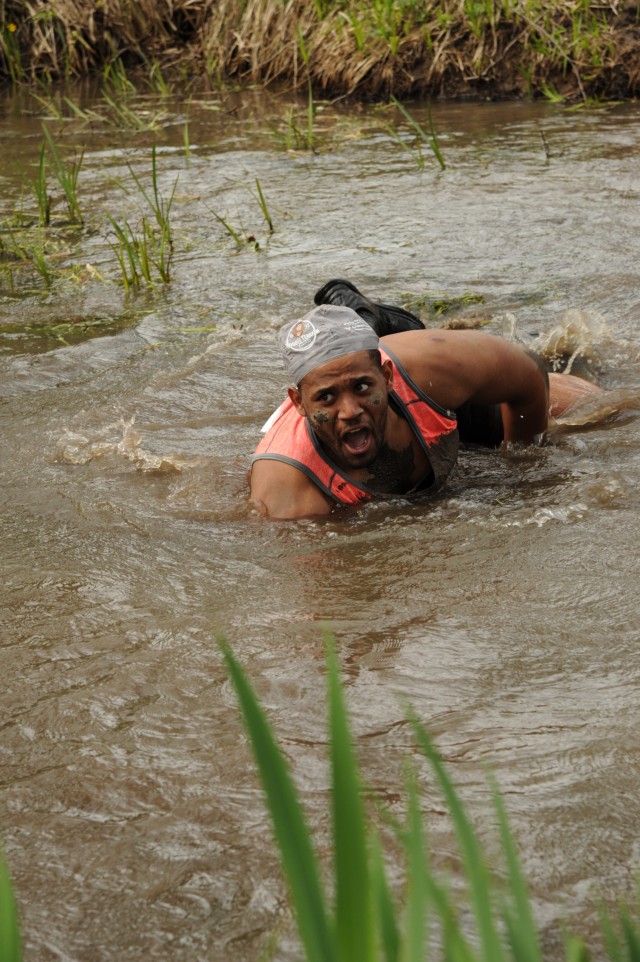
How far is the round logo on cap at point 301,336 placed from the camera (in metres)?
4.04

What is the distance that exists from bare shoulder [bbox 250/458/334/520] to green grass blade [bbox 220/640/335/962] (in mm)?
3168

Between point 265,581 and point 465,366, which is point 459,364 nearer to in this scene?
point 465,366

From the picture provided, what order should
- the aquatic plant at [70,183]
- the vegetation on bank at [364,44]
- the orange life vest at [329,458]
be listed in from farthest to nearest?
the vegetation on bank at [364,44] < the aquatic plant at [70,183] < the orange life vest at [329,458]

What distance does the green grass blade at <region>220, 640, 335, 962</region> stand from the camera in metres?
0.96

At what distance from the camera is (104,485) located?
4641 millimetres

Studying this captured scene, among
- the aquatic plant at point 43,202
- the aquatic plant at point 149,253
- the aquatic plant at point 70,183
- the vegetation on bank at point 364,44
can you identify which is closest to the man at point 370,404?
the aquatic plant at point 149,253

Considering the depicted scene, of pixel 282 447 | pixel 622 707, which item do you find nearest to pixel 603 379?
pixel 282 447

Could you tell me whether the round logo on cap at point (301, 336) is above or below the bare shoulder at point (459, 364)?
above

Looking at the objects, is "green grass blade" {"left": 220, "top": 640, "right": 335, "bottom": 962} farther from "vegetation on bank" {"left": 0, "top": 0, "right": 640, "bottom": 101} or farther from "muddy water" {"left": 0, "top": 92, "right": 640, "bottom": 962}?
"vegetation on bank" {"left": 0, "top": 0, "right": 640, "bottom": 101}

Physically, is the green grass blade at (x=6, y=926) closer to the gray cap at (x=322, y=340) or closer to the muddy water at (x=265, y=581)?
the muddy water at (x=265, y=581)

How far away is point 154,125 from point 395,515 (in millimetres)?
7075

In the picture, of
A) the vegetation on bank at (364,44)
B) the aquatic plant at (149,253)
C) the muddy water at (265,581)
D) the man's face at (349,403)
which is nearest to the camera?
the muddy water at (265,581)

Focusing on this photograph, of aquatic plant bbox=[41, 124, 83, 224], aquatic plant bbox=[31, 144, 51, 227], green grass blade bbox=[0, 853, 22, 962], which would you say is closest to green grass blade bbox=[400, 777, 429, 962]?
green grass blade bbox=[0, 853, 22, 962]

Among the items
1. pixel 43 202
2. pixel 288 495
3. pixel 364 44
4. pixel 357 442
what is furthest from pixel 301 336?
pixel 364 44
